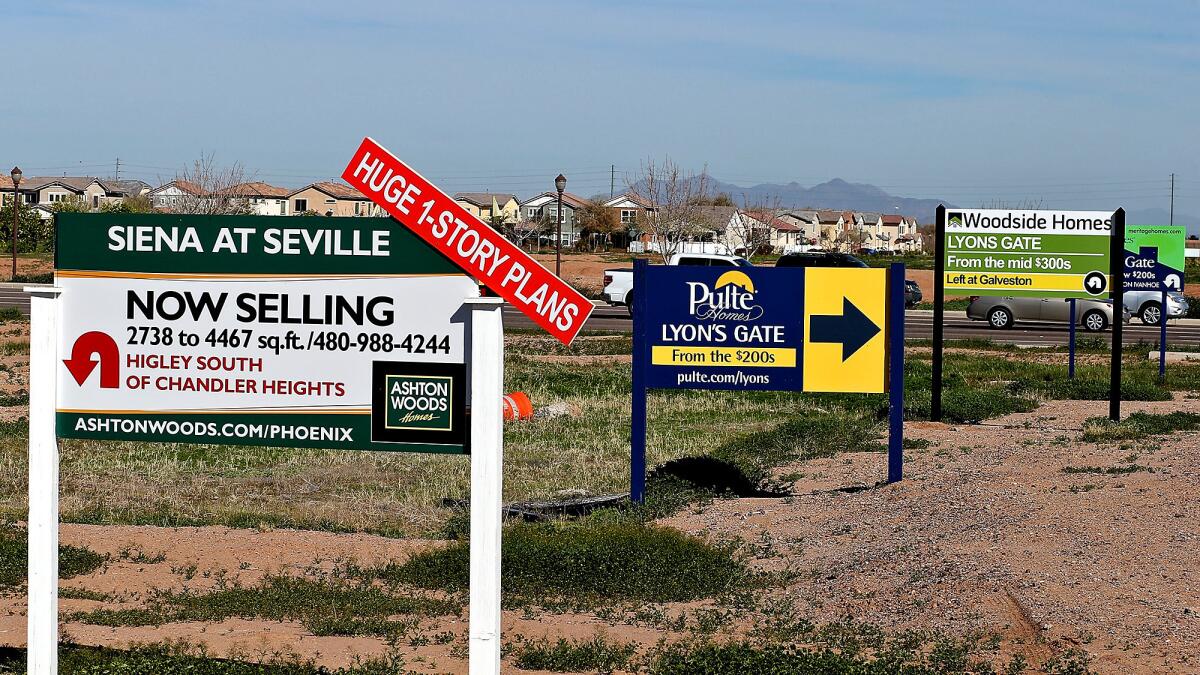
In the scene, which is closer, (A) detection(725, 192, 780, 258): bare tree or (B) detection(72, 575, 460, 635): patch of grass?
(B) detection(72, 575, 460, 635): patch of grass

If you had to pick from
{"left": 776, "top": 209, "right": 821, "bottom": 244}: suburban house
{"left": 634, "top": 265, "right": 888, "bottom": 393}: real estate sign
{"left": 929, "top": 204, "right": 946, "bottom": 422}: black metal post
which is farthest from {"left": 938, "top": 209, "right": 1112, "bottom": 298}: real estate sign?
{"left": 776, "top": 209, "right": 821, "bottom": 244}: suburban house

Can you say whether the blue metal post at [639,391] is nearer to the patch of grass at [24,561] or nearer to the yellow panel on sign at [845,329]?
the yellow panel on sign at [845,329]

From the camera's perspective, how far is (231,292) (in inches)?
250

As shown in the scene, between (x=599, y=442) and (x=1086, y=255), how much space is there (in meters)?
7.67

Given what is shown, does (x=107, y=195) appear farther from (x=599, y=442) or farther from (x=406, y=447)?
(x=406, y=447)

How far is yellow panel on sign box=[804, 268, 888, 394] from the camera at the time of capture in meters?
12.5

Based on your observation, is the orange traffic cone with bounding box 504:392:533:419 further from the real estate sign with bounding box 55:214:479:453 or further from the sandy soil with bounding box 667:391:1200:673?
the real estate sign with bounding box 55:214:479:453

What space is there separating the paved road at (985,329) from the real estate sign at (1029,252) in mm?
13053

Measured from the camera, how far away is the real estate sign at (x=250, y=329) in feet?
20.2

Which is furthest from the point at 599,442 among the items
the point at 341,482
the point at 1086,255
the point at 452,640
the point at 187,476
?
the point at 452,640

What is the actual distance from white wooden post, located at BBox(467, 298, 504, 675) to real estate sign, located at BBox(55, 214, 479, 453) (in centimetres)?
34

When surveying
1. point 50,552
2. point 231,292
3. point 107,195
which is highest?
point 107,195

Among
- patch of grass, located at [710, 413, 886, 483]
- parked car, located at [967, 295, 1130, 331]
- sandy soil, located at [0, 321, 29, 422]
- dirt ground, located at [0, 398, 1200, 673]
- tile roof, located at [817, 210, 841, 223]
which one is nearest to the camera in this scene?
dirt ground, located at [0, 398, 1200, 673]

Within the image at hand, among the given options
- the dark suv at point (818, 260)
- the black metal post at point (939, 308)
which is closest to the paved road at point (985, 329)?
the dark suv at point (818, 260)
